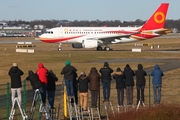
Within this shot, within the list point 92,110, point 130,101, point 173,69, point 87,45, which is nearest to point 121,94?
point 130,101

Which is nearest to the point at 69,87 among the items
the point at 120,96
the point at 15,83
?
the point at 15,83

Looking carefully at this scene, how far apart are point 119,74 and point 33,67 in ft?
81.6

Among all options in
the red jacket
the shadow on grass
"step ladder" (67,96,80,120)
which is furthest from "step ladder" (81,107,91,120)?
the shadow on grass

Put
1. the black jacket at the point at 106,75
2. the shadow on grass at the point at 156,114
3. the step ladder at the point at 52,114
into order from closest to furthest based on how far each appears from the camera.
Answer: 1. the shadow on grass at the point at 156,114
2. the step ladder at the point at 52,114
3. the black jacket at the point at 106,75

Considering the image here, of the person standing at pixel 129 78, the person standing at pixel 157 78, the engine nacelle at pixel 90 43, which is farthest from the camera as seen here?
the engine nacelle at pixel 90 43

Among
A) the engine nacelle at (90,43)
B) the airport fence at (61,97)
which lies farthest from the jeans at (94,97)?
the engine nacelle at (90,43)

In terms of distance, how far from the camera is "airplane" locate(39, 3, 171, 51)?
71.2 meters

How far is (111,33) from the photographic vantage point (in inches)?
2857

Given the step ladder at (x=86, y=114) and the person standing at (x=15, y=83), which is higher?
the person standing at (x=15, y=83)

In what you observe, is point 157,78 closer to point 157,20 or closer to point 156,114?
point 156,114

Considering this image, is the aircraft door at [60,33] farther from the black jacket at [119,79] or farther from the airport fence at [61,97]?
the black jacket at [119,79]

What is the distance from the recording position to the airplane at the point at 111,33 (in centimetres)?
7119
